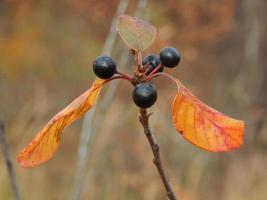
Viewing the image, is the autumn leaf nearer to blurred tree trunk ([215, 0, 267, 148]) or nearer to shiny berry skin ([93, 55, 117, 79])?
shiny berry skin ([93, 55, 117, 79])

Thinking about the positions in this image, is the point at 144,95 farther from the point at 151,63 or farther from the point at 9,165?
the point at 9,165

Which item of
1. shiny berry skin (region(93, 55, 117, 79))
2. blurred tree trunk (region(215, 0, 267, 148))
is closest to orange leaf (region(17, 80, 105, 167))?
shiny berry skin (region(93, 55, 117, 79))

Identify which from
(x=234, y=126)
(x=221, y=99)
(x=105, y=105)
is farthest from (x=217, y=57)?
(x=234, y=126)

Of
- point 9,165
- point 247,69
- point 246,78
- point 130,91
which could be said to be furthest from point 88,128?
point 247,69

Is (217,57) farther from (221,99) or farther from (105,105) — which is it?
(105,105)

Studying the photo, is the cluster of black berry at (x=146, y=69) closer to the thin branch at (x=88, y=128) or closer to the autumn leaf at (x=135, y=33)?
the autumn leaf at (x=135, y=33)

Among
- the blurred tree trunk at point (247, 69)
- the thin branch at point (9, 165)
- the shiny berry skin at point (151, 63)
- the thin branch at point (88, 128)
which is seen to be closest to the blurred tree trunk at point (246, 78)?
the blurred tree trunk at point (247, 69)
